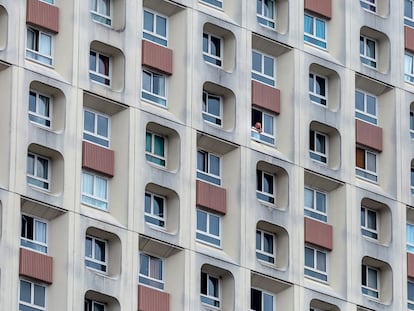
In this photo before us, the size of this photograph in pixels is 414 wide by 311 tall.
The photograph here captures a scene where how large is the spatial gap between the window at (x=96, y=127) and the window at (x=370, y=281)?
1151 centimetres

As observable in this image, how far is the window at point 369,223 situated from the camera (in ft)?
385

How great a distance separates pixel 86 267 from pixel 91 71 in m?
6.86

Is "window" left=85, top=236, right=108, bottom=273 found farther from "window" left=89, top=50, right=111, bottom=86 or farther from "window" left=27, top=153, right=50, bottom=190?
"window" left=89, top=50, right=111, bottom=86

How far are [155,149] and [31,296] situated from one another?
782 centimetres

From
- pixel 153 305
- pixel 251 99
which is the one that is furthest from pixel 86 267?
pixel 251 99

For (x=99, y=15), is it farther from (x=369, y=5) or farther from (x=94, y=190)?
(x=369, y=5)

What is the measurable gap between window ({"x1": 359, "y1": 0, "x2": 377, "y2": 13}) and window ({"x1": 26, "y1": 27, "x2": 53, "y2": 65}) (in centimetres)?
1463

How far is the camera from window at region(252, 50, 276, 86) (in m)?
116

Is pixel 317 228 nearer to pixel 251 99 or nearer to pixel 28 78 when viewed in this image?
pixel 251 99

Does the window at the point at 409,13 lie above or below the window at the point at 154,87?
above

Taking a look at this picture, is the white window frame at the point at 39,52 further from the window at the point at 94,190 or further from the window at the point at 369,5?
the window at the point at 369,5

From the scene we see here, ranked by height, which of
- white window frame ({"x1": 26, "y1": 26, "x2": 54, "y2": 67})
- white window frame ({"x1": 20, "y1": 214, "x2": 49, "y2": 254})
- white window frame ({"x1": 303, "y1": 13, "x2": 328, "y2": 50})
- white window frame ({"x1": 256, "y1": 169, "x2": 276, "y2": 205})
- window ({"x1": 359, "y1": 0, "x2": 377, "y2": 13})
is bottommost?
white window frame ({"x1": 20, "y1": 214, "x2": 49, "y2": 254})

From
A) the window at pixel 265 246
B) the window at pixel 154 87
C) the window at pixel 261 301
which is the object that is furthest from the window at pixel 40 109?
the window at pixel 261 301

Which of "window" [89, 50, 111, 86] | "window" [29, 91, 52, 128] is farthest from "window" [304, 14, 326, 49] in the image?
"window" [29, 91, 52, 128]
